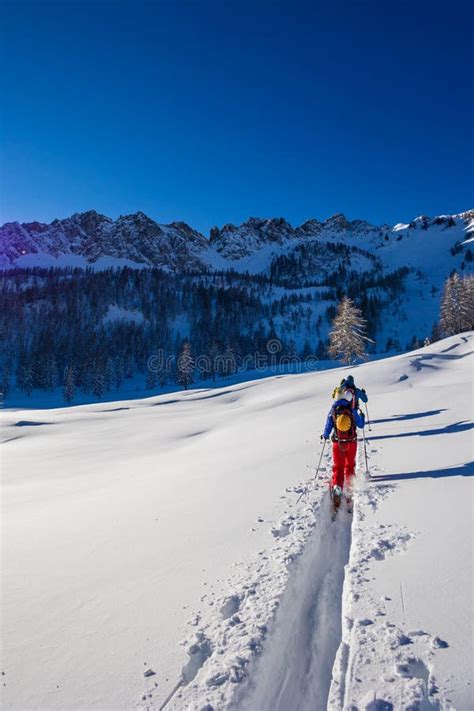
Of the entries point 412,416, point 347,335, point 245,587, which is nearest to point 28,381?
point 347,335

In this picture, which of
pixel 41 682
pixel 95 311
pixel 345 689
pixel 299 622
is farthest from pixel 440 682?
pixel 95 311

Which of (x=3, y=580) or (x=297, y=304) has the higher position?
(x=297, y=304)

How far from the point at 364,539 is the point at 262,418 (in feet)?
38.4

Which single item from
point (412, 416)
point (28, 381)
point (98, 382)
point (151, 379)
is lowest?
point (151, 379)

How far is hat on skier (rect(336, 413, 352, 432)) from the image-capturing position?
721 cm

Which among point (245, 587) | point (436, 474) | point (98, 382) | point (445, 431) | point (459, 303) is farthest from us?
point (98, 382)

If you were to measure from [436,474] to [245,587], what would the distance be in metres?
5.00

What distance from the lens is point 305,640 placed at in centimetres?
322

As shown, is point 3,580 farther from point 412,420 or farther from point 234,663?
point 412,420

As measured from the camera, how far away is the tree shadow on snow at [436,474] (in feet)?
22.4

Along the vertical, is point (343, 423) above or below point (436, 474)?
above

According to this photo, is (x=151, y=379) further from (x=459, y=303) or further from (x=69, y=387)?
(x=459, y=303)

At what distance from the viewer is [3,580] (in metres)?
4.22

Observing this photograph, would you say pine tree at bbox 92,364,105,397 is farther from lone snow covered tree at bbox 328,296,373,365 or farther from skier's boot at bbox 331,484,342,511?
skier's boot at bbox 331,484,342,511
